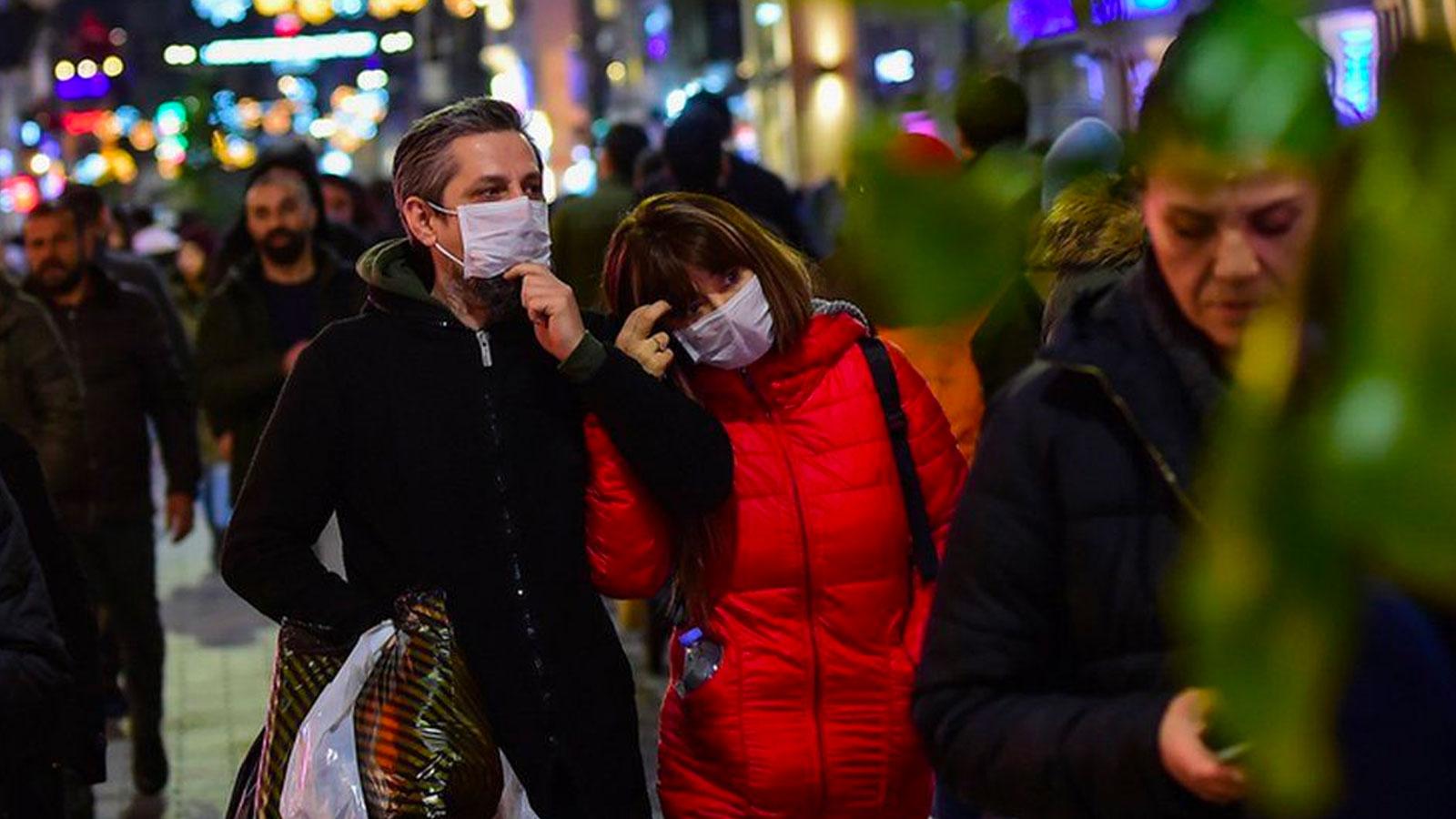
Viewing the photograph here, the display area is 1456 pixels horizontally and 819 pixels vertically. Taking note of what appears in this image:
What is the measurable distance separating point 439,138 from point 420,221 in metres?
0.15

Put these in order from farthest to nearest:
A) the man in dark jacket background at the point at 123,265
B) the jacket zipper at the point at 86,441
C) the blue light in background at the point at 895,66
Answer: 1. the man in dark jacket background at the point at 123,265
2. the jacket zipper at the point at 86,441
3. the blue light in background at the point at 895,66

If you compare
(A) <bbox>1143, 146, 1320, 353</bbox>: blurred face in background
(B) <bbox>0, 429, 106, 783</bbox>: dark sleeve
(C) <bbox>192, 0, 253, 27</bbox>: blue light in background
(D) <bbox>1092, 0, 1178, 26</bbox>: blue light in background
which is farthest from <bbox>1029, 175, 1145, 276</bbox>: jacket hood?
(C) <bbox>192, 0, 253, 27</bbox>: blue light in background

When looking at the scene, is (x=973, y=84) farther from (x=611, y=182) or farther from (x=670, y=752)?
(x=611, y=182)

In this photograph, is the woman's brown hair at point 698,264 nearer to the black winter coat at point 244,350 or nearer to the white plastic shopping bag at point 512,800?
the white plastic shopping bag at point 512,800

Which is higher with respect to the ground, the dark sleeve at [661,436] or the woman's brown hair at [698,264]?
the woman's brown hair at [698,264]

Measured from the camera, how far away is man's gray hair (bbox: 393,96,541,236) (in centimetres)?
426

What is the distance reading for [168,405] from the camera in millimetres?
9258

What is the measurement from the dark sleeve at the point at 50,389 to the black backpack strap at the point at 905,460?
4743mm

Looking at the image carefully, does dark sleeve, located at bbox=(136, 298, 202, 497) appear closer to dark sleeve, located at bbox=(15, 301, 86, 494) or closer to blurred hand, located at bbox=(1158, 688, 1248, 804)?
dark sleeve, located at bbox=(15, 301, 86, 494)

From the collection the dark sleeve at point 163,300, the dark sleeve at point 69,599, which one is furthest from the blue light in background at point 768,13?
the dark sleeve at point 163,300

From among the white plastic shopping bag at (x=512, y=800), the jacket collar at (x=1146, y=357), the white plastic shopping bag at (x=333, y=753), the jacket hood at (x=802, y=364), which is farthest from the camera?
the jacket hood at (x=802, y=364)

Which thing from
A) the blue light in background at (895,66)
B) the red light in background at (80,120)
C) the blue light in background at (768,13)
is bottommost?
the red light in background at (80,120)

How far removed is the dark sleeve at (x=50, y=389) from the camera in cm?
819

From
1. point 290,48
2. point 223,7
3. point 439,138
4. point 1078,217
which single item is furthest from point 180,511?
point 290,48
